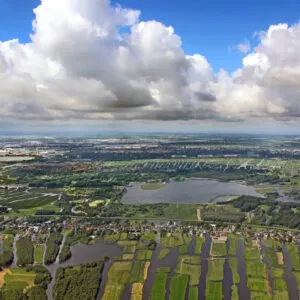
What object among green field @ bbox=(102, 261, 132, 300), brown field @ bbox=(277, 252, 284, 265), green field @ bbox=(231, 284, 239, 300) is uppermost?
brown field @ bbox=(277, 252, 284, 265)

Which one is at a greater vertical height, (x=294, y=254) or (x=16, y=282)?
(x=294, y=254)

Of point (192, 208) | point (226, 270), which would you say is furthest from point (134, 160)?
point (226, 270)

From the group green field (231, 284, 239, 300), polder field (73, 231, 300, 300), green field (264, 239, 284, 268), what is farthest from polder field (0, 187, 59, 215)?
green field (231, 284, 239, 300)

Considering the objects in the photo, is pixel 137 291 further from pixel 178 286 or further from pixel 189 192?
pixel 189 192

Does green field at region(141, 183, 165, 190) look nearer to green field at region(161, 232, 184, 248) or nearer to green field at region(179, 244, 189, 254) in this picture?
green field at region(161, 232, 184, 248)

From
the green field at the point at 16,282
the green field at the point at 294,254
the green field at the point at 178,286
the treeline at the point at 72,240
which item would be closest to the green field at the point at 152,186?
the treeline at the point at 72,240

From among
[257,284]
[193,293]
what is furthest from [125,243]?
[257,284]

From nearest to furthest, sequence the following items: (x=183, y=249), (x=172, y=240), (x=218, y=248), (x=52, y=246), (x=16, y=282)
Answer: (x=16, y=282), (x=183, y=249), (x=218, y=248), (x=52, y=246), (x=172, y=240)
